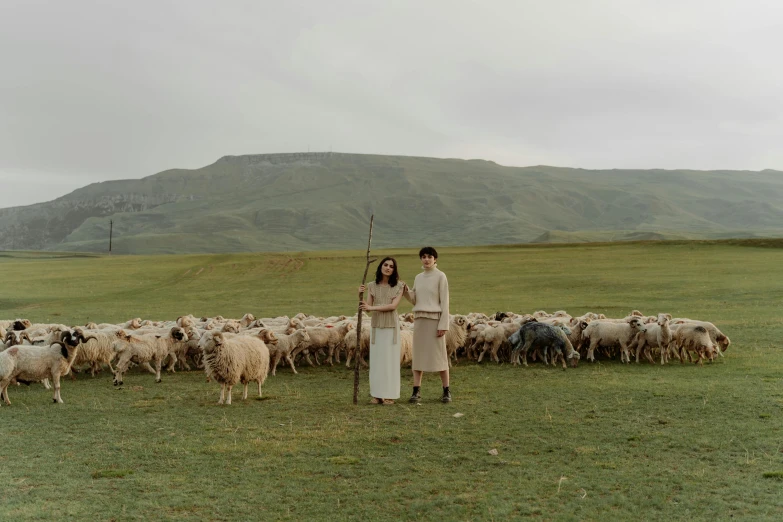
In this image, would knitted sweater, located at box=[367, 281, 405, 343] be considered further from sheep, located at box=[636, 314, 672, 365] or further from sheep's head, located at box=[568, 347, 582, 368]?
sheep, located at box=[636, 314, 672, 365]

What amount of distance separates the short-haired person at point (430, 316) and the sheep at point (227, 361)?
333 centimetres

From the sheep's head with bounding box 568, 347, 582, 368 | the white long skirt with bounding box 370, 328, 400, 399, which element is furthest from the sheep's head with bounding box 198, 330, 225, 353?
the sheep's head with bounding box 568, 347, 582, 368

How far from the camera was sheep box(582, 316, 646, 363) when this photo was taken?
16.9 metres

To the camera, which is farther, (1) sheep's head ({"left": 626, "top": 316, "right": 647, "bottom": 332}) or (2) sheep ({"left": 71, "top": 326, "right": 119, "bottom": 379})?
(1) sheep's head ({"left": 626, "top": 316, "right": 647, "bottom": 332})

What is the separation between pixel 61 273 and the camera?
191ft

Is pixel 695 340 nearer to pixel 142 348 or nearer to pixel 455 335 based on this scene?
pixel 455 335

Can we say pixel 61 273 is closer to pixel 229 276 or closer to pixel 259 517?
pixel 229 276

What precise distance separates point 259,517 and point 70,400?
25.1 feet

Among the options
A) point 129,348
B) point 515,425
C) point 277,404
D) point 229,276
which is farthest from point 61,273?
point 515,425

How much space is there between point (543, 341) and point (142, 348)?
391 inches

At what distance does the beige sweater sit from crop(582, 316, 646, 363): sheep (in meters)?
6.82

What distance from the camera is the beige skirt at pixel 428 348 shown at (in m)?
12.0

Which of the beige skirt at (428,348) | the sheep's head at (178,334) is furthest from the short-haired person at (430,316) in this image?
the sheep's head at (178,334)

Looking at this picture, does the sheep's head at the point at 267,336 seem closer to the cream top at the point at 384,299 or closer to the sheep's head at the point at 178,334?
the sheep's head at the point at 178,334
